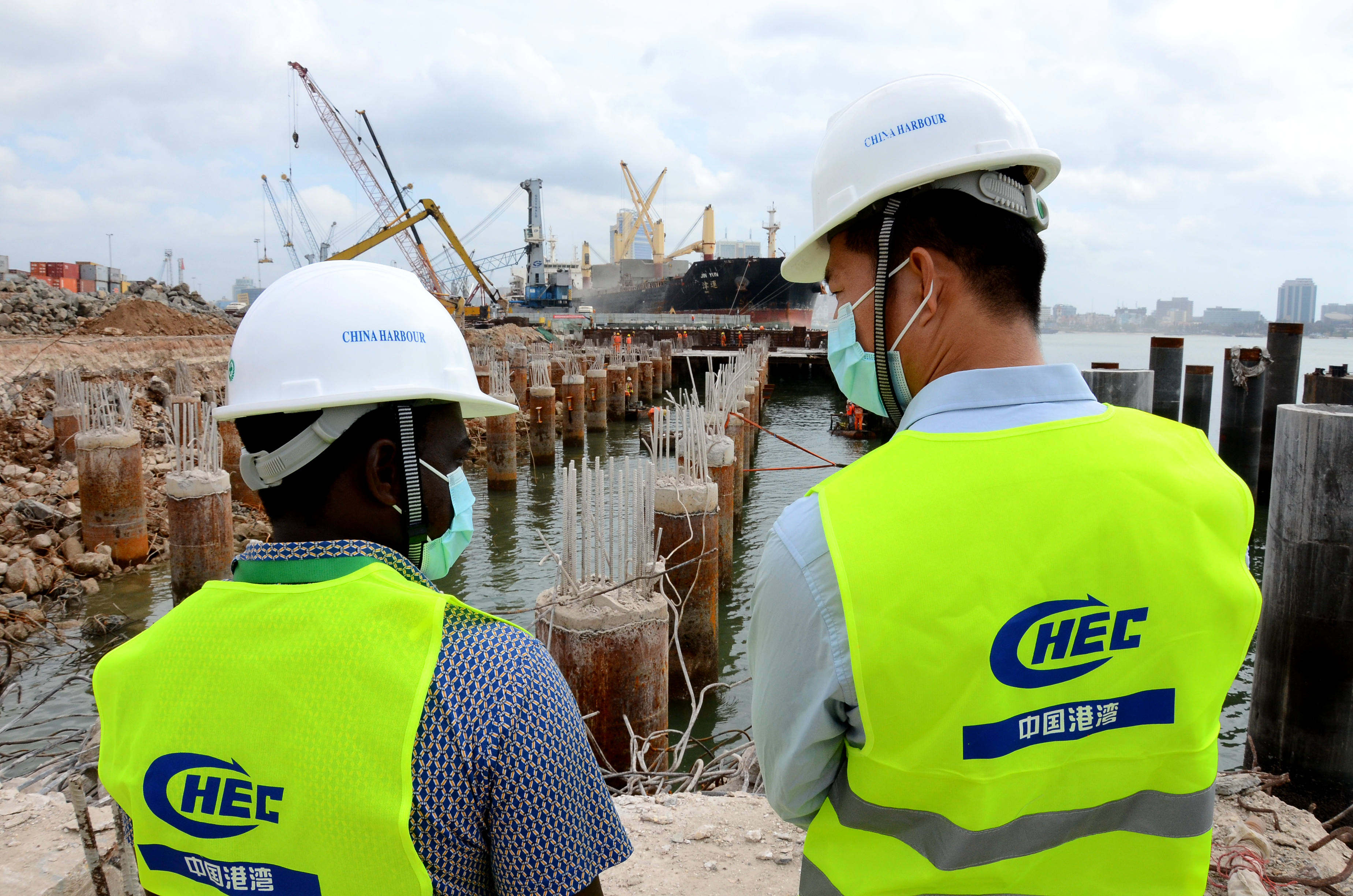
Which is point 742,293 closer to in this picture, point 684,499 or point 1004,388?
point 684,499

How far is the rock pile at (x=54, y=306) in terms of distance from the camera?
24062mm

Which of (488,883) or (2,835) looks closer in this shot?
(488,883)

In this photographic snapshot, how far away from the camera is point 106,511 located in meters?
11.2

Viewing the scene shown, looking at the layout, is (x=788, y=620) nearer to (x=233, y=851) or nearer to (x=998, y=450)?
(x=998, y=450)

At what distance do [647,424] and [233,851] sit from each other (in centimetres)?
2696

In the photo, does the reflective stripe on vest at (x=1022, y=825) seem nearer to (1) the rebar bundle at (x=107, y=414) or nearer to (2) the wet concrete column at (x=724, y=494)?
(2) the wet concrete column at (x=724, y=494)

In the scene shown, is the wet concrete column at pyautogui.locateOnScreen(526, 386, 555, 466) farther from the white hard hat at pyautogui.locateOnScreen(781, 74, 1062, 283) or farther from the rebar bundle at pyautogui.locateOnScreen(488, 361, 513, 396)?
the white hard hat at pyautogui.locateOnScreen(781, 74, 1062, 283)

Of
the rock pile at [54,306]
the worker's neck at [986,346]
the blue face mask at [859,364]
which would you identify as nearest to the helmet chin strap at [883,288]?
the blue face mask at [859,364]

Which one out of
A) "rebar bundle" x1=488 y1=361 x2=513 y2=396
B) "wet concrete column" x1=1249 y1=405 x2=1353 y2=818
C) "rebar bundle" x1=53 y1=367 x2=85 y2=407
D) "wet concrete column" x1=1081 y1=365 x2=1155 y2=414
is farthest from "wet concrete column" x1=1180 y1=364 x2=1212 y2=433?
"rebar bundle" x1=53 y1=367 x2=85 y2=407

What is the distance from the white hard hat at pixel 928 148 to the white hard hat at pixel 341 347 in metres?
0.90

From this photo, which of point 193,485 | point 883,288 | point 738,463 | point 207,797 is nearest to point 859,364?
point 883,288

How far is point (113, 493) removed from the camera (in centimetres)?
1110

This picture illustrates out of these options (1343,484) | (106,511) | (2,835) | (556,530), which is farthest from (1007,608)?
(556,530)

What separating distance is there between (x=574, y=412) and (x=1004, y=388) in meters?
22.6
